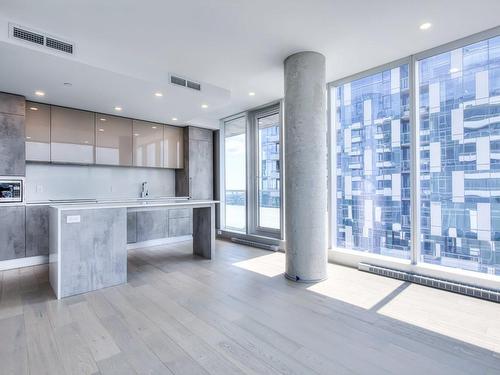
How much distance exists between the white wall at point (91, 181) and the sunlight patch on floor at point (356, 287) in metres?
4.17

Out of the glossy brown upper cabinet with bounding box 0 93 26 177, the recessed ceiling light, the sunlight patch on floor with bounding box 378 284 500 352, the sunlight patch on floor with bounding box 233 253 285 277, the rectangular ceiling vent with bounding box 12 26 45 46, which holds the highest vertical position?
the recessed ceiling light

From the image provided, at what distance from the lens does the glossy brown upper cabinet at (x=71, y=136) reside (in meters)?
4.57

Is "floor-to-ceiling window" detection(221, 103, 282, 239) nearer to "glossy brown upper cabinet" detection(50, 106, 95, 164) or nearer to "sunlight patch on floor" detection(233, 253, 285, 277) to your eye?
"sunlight patch on floor" detection(233, 253, 285, 277)

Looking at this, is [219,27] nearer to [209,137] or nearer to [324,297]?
[324,297]

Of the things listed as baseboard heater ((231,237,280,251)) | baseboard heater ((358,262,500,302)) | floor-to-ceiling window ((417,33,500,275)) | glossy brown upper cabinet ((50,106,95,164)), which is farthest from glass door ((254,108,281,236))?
glossy brown upper cabinet ((50,106,95,164))

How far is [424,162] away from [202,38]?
10.2 feet

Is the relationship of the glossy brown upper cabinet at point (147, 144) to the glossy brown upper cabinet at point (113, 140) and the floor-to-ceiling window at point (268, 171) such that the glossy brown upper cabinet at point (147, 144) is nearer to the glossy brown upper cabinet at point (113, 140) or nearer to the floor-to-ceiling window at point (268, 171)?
the glossy brown upper cabinet at point (113, 140)

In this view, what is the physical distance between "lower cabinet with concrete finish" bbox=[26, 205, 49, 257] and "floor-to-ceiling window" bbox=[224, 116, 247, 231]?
3579 millimetres

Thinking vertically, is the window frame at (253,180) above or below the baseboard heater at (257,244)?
above

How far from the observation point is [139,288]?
321cm

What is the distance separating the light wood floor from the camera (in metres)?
1.81

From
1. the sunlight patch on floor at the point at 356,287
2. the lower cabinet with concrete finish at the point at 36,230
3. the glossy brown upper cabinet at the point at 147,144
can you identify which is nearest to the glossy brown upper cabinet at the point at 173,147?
the glossy brown upper cabinet at the point at 147,144

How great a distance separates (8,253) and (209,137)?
426cm

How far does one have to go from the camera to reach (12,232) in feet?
13.3
